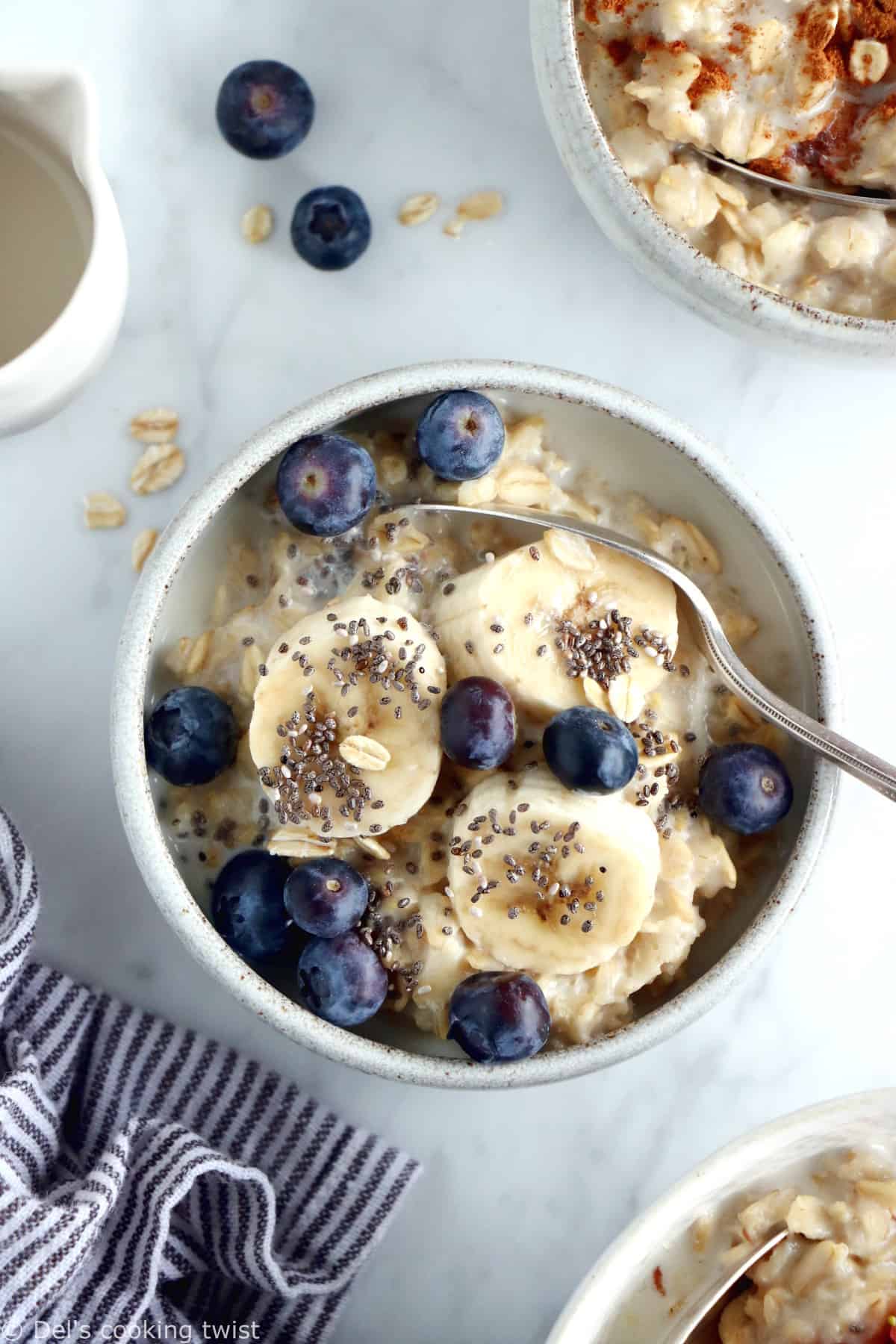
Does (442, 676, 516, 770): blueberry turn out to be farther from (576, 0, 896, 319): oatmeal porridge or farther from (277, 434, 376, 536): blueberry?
(576, 0, 896, 319): oatmeal porridge

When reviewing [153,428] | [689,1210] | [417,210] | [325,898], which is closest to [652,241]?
[417,210]

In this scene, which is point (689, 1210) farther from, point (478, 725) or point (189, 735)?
point (189, 735)

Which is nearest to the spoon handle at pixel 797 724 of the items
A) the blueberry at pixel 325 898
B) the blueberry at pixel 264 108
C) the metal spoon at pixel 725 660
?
the metal spoon at pixel 725 660

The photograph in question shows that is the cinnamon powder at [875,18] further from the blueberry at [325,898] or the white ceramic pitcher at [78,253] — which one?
the blueberry at [325,898]

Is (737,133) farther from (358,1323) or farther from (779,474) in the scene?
(358,1323)

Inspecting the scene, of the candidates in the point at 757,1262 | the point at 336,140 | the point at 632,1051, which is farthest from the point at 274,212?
the point at 757,1262
